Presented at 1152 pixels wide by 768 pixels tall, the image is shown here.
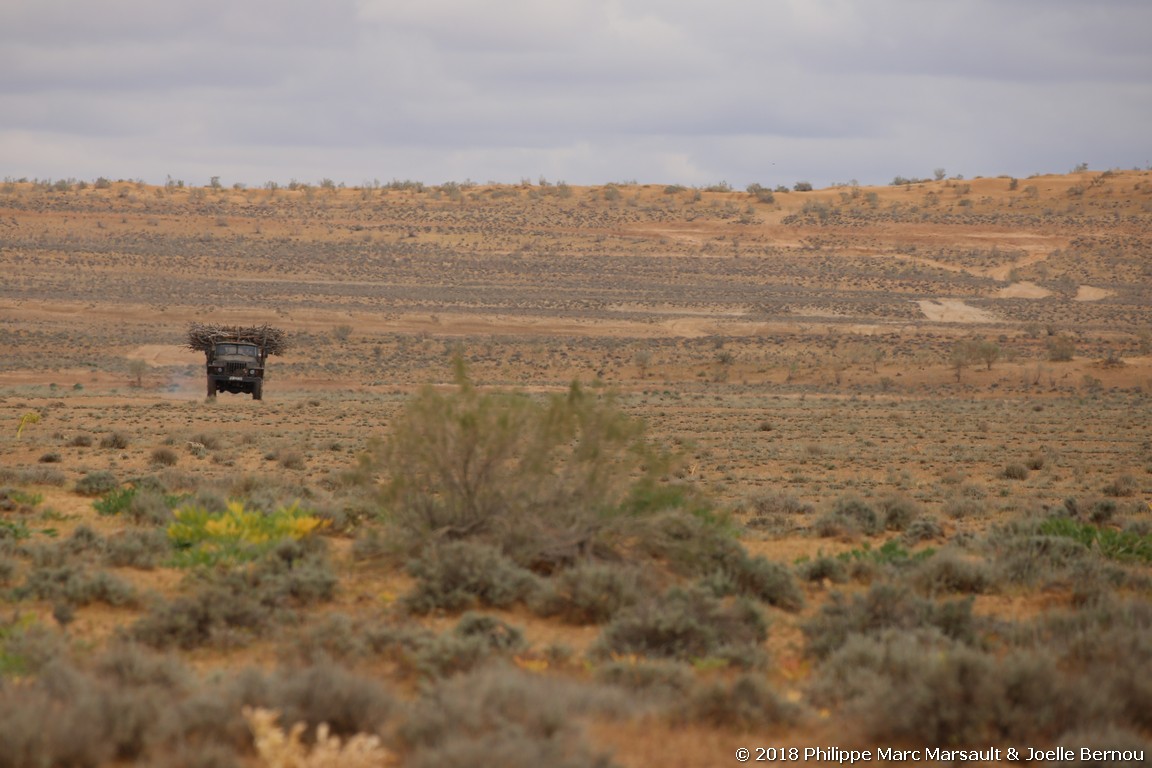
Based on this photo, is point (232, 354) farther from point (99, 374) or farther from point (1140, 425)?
point (1140, 425)

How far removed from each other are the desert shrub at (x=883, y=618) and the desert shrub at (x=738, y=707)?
53.9 inches

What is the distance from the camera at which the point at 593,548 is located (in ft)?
32.2

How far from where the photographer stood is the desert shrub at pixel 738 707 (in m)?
6.54

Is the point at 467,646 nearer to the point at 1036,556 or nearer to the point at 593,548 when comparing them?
the point at 593,548

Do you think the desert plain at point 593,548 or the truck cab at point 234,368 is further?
the truck cab at point 234,368

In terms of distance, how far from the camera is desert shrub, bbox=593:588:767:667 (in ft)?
25.6

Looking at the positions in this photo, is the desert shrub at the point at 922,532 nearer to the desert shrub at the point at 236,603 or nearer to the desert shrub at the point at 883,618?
the desert shrub at the point at 883,618

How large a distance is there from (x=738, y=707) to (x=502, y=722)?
5.10 ft

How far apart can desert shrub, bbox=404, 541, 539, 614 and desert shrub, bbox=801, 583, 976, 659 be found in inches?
87.5

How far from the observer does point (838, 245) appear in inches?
3428

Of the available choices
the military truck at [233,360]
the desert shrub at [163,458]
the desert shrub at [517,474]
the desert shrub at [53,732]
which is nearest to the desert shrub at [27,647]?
the desert shrub at [53,732]

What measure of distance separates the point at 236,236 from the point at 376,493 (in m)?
80.3

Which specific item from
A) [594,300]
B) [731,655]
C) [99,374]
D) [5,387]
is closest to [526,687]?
[731,655]

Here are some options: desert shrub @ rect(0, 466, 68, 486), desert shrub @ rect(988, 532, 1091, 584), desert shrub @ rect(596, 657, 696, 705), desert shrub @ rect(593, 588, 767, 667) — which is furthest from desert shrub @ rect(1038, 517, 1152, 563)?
desert shrub @ rect(0, 466, 68, 486)
